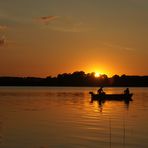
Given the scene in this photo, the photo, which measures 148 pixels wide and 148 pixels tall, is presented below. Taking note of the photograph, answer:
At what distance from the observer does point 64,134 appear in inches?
1113

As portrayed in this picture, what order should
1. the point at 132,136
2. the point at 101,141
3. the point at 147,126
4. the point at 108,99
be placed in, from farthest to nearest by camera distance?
1. the point at 108,99
2. the point at 147,126
3. the point at 132,136
4. the point at 101,141

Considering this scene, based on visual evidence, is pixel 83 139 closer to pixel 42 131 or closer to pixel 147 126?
pixel 42 131

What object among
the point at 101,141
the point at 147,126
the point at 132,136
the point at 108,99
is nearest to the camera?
the point at 101,141

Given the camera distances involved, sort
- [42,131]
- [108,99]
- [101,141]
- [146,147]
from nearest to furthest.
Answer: [146,147], [101,141], [42,131], [108,99]

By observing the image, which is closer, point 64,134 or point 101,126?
point 64,134

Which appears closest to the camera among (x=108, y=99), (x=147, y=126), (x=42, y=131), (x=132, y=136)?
(x=132, y=136)

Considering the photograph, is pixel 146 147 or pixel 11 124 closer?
pixel 146 147

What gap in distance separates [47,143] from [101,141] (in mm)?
3505

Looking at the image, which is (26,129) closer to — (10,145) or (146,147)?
(10,145)

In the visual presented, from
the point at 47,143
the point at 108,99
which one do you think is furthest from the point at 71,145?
the point at 108,99

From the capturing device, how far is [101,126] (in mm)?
33594

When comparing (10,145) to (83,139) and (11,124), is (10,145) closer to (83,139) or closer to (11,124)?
(83,139)

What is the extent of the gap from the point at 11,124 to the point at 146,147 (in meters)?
15.1

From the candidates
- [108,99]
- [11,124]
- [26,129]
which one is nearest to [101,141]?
[26,129]
